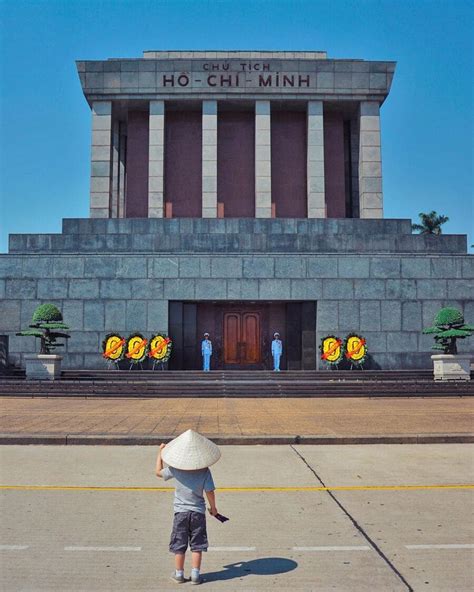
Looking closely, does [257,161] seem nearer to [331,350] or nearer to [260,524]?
[331,350]

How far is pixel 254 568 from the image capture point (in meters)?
5.29

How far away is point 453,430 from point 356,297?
16464 millimetres

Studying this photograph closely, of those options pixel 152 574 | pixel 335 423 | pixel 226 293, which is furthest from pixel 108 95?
pixel 152 574

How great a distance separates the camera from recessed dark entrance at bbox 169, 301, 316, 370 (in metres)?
29.5

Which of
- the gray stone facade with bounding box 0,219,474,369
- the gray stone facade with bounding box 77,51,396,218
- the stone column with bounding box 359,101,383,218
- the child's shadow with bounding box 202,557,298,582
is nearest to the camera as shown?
the child's shadow with bounding box 202,557,298,582

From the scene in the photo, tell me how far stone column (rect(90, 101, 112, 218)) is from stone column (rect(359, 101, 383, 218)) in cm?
1487

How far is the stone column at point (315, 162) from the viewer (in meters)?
35.0

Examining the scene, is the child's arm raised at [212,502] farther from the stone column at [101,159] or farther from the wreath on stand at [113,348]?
the stone column at [101,159]

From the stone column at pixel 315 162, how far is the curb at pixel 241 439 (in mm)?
24179

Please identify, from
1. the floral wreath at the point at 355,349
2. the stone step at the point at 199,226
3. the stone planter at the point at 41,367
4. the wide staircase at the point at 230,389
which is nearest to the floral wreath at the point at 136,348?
the wide staircase at the point at 230,389

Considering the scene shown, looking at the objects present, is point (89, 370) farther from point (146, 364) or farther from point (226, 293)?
point (226, 293)

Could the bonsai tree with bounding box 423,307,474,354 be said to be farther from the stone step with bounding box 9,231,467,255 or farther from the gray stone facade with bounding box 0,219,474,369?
the stone step with bounding box 9,231,467,255

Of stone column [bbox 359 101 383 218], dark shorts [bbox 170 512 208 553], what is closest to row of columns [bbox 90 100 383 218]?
stone column [bbox 359 101 383 218]

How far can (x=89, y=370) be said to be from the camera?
90.1 ft
